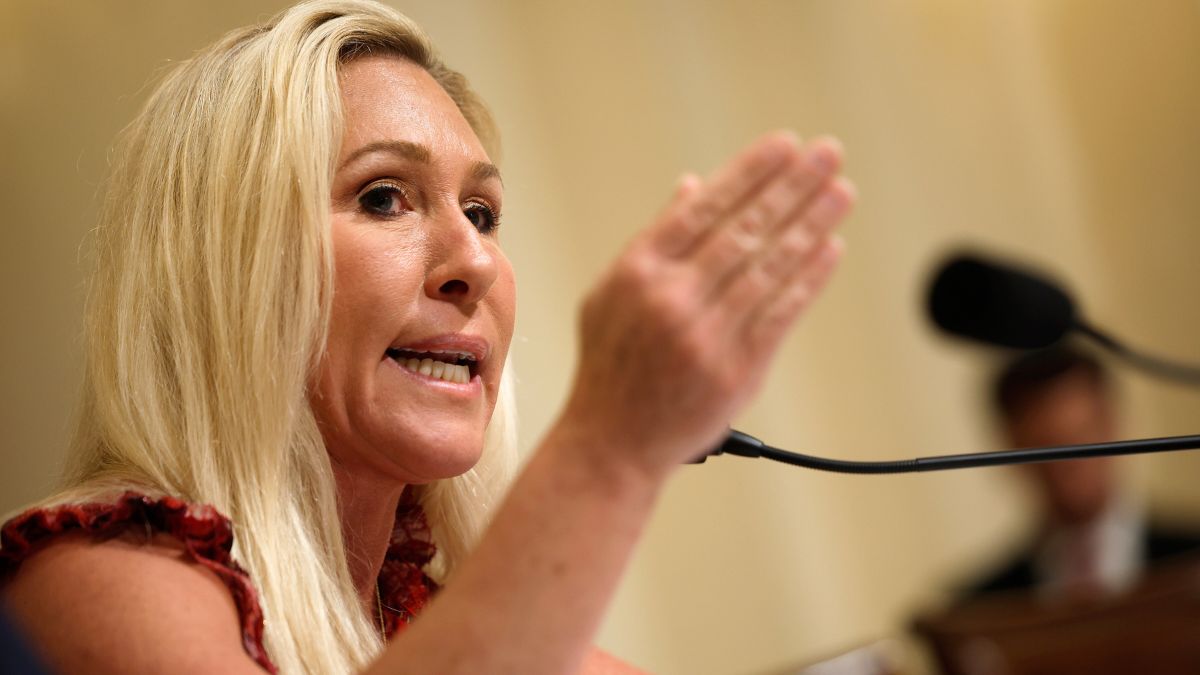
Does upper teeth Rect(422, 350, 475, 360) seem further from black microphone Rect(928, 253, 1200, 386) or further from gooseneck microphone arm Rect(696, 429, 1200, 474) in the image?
black microphone Rect(928, 253, 1200, 386)

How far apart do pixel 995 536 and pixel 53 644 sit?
12.8 ft

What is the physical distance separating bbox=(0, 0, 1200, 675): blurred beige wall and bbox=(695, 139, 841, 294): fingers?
1737 millimetres

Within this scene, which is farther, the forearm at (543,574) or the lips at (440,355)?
the lips at (440,355)

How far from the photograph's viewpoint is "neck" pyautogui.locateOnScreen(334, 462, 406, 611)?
119 cm

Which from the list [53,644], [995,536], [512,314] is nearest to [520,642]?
[53,644]

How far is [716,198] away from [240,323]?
23.0 inches

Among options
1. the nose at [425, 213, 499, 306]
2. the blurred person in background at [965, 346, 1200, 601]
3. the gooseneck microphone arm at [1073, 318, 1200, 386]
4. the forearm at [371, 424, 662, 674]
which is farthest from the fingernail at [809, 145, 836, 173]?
the blurred person in background at [965, 346, 1200, 601]

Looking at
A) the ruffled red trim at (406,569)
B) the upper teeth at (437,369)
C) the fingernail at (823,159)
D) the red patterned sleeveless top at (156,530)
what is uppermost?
the fingernail at (823,159)

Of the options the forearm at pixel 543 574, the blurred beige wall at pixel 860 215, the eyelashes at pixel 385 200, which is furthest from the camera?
the blurred beige wall at pixel 860 215

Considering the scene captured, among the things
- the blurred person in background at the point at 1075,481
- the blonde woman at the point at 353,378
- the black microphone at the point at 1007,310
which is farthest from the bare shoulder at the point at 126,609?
the blurred person in background at the point at 1075,481

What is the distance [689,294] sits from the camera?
700 mm

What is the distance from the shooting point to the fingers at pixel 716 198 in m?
0.71

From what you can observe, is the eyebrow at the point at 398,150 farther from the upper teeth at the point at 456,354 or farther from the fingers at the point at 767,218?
the fingers at the point at 767,218

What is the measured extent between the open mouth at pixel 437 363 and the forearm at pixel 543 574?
426 mm
